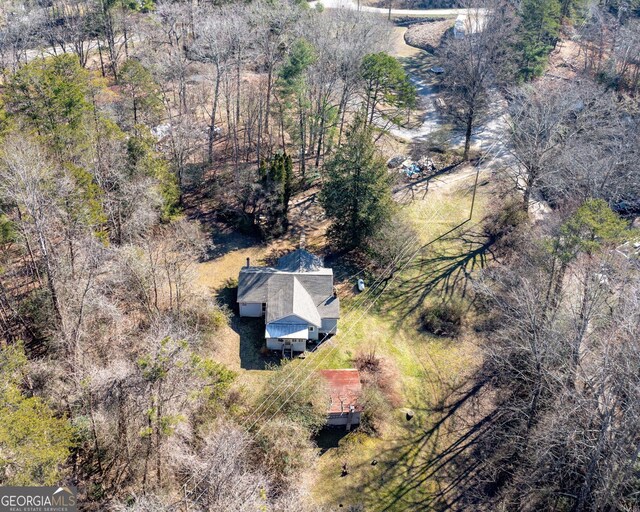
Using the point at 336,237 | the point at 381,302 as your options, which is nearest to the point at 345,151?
the point at 336,237

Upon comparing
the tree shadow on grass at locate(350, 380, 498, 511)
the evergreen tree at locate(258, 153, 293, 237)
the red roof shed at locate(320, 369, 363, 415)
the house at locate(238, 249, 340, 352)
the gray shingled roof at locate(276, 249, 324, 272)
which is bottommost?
the tree shadow on grass at locate(350, 380, 498, 511)

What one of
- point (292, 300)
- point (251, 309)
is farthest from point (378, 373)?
point (251, 309)

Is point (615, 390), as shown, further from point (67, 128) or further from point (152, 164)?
point (67, 128)

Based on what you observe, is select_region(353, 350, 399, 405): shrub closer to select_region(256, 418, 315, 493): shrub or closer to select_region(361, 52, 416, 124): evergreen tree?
select_region(256, 418, 315, 493): shrub

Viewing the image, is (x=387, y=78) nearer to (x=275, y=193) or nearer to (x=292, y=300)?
(x=275, y=193)

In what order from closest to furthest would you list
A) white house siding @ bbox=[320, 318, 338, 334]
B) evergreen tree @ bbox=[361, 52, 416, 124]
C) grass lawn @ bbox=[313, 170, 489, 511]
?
grass lawn @ bbox=[313, 170, 489, 511], white house siding @ bbox=[320, 318, 338, 334], evergreen tree @ bbox=[361, 52, 416, 124]

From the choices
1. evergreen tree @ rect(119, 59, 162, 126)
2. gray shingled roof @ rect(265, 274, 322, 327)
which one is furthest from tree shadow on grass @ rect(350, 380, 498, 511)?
evergreen tree @ rect(119, 59, 162, 126)
